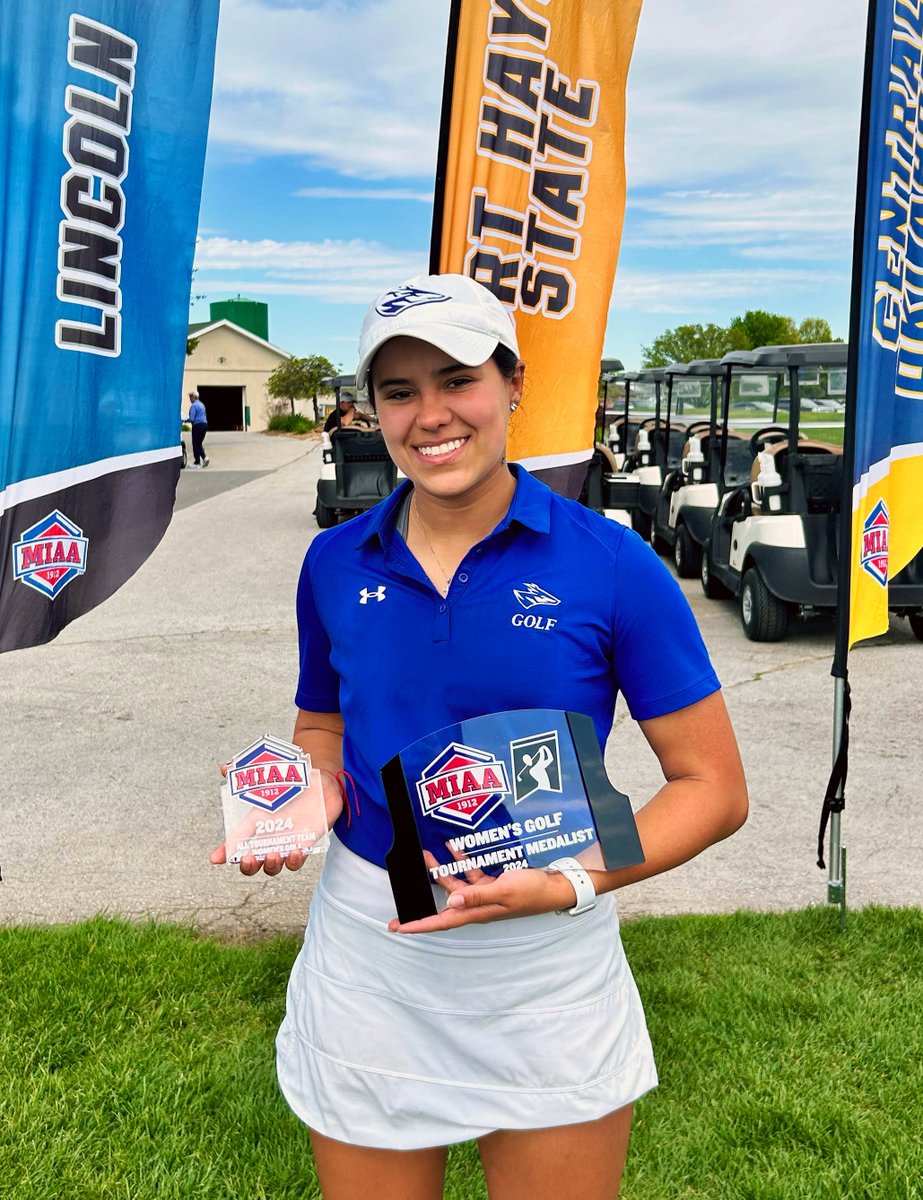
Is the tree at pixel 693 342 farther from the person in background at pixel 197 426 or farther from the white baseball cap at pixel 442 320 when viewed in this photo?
the white baseball cap at pixel 442 320

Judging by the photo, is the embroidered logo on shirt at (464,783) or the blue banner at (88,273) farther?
the blue banner at (88,273)

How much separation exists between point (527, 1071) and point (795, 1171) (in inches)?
60.1

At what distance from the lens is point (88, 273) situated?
2535 mm

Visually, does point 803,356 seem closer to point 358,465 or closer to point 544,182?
point 544,182

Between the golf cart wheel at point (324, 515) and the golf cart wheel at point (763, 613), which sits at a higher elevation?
the golf cart wheel at point (324, 515)

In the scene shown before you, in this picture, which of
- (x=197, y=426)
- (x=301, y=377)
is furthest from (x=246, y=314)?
(x=197, y=426)

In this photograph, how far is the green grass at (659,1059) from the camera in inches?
106

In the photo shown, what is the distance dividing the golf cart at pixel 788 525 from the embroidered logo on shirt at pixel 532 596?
6.98 m

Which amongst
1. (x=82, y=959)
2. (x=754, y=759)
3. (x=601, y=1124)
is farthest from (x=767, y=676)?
(x=601, y=1124)

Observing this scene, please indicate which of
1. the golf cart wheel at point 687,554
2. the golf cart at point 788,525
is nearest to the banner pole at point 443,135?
the golf cart at point 788,525

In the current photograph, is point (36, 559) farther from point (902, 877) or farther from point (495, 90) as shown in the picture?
point (902, 877)

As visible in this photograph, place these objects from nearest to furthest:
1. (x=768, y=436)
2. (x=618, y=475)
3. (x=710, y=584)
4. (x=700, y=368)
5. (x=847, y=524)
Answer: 1. (x=847, y=524)
2. (x=710, y=584)
3. (x=768, y=436)
4. (x=700, y=368)
5. (x=618, y=475)

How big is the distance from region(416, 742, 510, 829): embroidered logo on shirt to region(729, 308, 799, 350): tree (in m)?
73.2

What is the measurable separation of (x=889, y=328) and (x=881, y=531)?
2.20 ft
